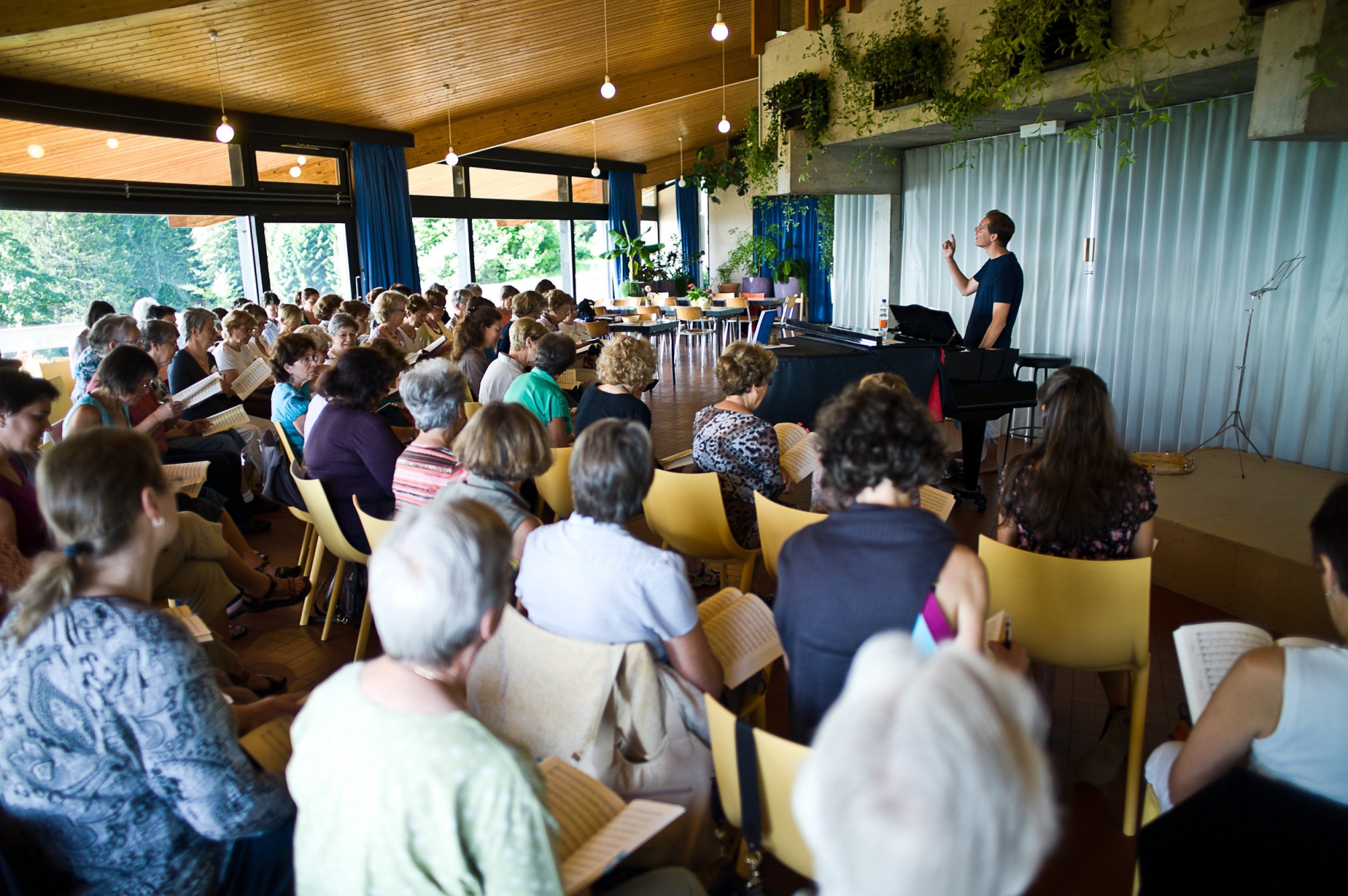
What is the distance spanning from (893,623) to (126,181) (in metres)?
9.24

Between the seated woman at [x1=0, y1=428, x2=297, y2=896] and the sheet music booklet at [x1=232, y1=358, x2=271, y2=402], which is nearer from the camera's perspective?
the seated woman at [x1=0, y1=428, x2=297, y2=896]

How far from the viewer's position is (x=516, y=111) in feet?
37.3

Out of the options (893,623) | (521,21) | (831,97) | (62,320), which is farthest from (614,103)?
(893,623)

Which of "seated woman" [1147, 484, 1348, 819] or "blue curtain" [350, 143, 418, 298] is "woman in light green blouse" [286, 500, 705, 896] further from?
"blue curtain" [350, 143, 418, 298]

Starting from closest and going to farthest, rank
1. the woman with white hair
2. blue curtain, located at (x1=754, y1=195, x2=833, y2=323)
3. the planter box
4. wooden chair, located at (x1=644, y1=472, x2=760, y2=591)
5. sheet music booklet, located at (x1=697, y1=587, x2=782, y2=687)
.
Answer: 1. the woman with white hair
2. sheet music booklet, located at (x1=697, y1=587, x2=782, y2=687)
3. wooden chair, located at (x1=644, y1=472, x2=760, y2=591)
4. blue curtain, located at (x1=754, y1=195, x2=833, y2=323)
5. the planter box

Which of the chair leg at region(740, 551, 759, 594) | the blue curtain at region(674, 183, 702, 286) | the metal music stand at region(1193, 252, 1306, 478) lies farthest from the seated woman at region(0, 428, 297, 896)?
the blue curtain at region(674, 183, 702, 286)

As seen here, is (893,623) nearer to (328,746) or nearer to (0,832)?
(328,746)

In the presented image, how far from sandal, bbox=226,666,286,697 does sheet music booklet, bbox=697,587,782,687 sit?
1646 mm

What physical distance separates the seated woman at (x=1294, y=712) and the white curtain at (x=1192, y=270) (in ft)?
14.9

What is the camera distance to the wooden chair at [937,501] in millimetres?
2881

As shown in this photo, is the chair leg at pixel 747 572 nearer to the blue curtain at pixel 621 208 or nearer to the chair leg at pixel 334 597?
the chair leg at pixel 334 597

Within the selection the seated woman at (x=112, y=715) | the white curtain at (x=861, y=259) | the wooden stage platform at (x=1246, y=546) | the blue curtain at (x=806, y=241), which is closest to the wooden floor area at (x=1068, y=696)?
the wooden stage platform at (x=1246, y=546)

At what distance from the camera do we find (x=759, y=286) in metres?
16.4

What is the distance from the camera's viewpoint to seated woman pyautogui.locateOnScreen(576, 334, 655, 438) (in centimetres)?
389
